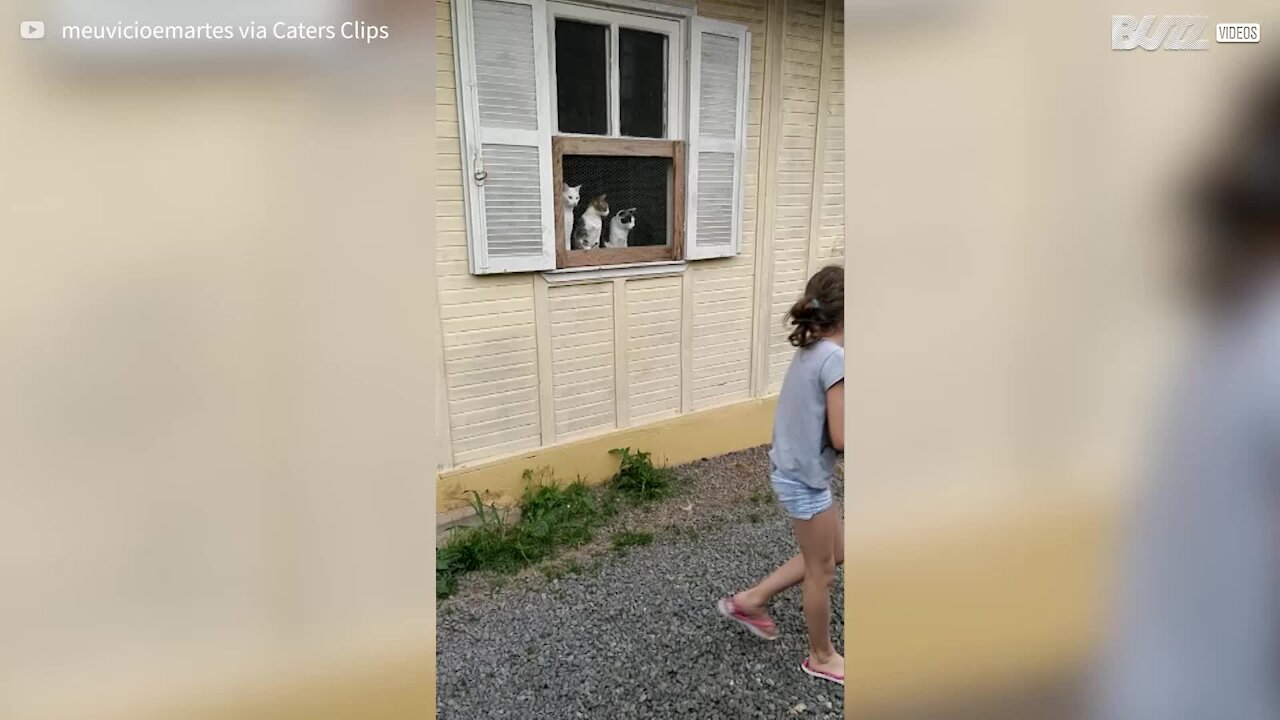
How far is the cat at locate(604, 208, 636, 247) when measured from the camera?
3826 mm

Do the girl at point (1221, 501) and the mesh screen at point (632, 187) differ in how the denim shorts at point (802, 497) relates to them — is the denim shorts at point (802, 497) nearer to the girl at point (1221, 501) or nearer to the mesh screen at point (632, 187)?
the girl at point (1221, 501)

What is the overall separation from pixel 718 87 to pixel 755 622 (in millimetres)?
2608

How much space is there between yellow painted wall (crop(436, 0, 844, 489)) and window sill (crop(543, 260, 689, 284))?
5 centimetres

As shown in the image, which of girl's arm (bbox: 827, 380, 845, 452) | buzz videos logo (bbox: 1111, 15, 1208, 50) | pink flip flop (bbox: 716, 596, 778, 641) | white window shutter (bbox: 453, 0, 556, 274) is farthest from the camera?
white window shutter (bbox: 453, 0, 556, 274)

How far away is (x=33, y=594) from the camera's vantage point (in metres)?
1.10

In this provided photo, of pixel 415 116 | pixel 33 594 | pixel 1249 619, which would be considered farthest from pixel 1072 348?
pixel 33 594

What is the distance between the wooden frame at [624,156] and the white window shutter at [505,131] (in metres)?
0.09

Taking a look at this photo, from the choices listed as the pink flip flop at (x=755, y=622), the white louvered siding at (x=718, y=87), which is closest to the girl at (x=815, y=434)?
the pink flip flop at (x=755, y=622)

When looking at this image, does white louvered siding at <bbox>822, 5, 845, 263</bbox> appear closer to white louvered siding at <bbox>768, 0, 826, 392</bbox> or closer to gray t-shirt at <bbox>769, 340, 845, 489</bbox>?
white louvered siding at <bbox>768, 0, 826, 392</bbox>

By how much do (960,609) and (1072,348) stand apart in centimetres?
44

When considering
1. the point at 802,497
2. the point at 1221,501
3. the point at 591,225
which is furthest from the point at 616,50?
the point at 1221,501

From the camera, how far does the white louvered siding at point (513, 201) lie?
331cm

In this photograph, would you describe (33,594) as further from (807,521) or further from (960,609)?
(807,521)

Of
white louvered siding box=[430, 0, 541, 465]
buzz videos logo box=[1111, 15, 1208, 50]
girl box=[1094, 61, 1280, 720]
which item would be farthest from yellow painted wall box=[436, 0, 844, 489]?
girl box=[1094, 61, 1280, 720]
